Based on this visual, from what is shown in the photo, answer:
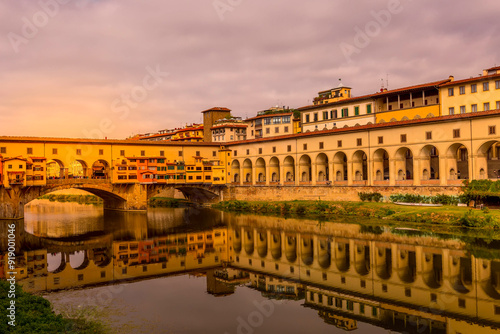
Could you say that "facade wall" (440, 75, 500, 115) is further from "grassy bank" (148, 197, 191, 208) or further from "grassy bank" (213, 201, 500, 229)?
"grassy bank" (148, 197, 191, 208)

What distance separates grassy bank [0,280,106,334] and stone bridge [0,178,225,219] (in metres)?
39.1

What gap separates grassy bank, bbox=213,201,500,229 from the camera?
37781 millimetres

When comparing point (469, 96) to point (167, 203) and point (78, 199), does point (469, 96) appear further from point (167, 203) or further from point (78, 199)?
point (78, 199)

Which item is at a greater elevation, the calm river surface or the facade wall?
the facade wall

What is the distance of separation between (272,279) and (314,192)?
1406 inches

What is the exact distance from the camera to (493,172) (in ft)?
171

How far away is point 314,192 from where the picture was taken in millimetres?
60500

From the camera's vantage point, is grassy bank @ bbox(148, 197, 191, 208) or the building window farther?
grassy bank @ bbox(148, 197, 191, 208)

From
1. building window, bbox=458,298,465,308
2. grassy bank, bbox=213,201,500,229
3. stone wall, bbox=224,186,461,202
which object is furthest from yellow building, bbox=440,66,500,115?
building window, bbox=458,298,465,308

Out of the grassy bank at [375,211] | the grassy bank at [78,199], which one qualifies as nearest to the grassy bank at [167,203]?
the grassy bank at [375,211]

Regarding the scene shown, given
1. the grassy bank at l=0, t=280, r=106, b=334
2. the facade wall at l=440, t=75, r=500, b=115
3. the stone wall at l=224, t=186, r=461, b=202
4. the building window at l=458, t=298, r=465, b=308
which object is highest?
the facade wall at l=440, t=75, r=500, b=115

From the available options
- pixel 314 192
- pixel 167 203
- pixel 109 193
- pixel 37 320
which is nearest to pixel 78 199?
pixel 167 203

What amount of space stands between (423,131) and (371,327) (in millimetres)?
37877

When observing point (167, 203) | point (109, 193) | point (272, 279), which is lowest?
point (272, 279)
